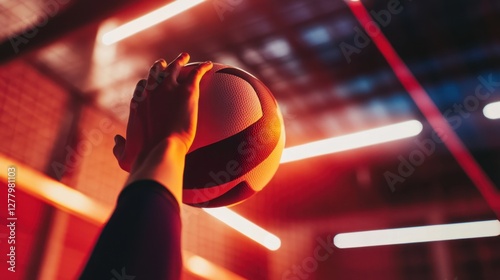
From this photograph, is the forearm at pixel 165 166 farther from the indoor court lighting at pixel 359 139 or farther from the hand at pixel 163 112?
the indoor court lighting at pixel 359 139

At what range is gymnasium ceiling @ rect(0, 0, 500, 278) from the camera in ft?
9.93

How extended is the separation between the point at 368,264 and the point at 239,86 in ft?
22.9

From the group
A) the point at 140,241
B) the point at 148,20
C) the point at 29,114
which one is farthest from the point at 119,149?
the point at 29,114

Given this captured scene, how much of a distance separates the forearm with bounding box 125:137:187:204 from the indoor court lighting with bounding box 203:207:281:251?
13.1 ft

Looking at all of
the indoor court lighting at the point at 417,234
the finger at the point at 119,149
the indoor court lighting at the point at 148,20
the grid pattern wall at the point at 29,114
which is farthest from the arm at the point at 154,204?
the indoor court lighting at the point at 417,234

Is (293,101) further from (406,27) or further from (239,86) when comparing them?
(239,86)

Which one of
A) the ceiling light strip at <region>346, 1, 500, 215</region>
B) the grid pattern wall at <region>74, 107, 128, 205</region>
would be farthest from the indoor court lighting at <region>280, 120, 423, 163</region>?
the grid pattern wall at <region>74, 107, 128, 205</region>

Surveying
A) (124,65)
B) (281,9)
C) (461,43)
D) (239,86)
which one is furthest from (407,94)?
(239,86)

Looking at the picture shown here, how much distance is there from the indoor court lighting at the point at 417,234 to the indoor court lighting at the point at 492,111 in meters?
2.94

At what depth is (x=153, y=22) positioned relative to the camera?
276cm

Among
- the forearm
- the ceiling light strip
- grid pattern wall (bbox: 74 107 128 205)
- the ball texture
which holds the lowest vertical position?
the forearm

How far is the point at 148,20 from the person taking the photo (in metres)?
2.76

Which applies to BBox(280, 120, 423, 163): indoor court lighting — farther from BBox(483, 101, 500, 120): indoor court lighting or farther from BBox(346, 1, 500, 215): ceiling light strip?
BBox(483, 101, 500, 120): indoor court lighting

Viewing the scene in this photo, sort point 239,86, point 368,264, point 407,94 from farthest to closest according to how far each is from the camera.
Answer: point 368,264 → point 407,94 → point 239,86
